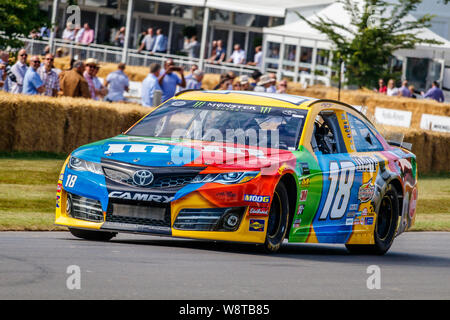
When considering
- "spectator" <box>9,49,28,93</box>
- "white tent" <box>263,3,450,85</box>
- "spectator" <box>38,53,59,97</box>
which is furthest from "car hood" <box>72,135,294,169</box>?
"white tent" <box>263,3,450,85</box>

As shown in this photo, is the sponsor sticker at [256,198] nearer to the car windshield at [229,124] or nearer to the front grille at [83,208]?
the car windshield at [229,124]

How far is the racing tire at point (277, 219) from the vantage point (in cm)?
932

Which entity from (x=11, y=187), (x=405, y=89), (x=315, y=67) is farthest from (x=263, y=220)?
(x=315, y=67)

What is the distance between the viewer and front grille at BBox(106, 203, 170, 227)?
8953mm

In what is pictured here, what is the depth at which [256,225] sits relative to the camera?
9.08 meters

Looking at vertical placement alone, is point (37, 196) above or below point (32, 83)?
below

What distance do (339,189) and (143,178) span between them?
2.29m

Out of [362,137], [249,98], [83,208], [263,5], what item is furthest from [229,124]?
[263,5]

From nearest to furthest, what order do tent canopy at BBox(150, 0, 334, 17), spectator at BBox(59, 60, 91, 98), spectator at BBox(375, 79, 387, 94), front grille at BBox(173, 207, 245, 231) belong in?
front grille at BBox(173, 207, 245, 231), spectator at BBox(59, 60, 91, 98), spectator at BBox(375, 79, 387, 94), tent canopy at BBox(150, 0, 334, 17)

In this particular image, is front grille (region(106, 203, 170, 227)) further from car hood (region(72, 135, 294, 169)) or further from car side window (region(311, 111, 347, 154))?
car side window (region(311, 111, 347, 154))

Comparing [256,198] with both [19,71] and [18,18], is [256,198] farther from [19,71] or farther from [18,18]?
[18,18]

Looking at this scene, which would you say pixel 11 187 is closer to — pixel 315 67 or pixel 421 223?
pixel 421 223

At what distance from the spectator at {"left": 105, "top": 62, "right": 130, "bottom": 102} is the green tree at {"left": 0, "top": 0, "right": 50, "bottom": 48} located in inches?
68.7
